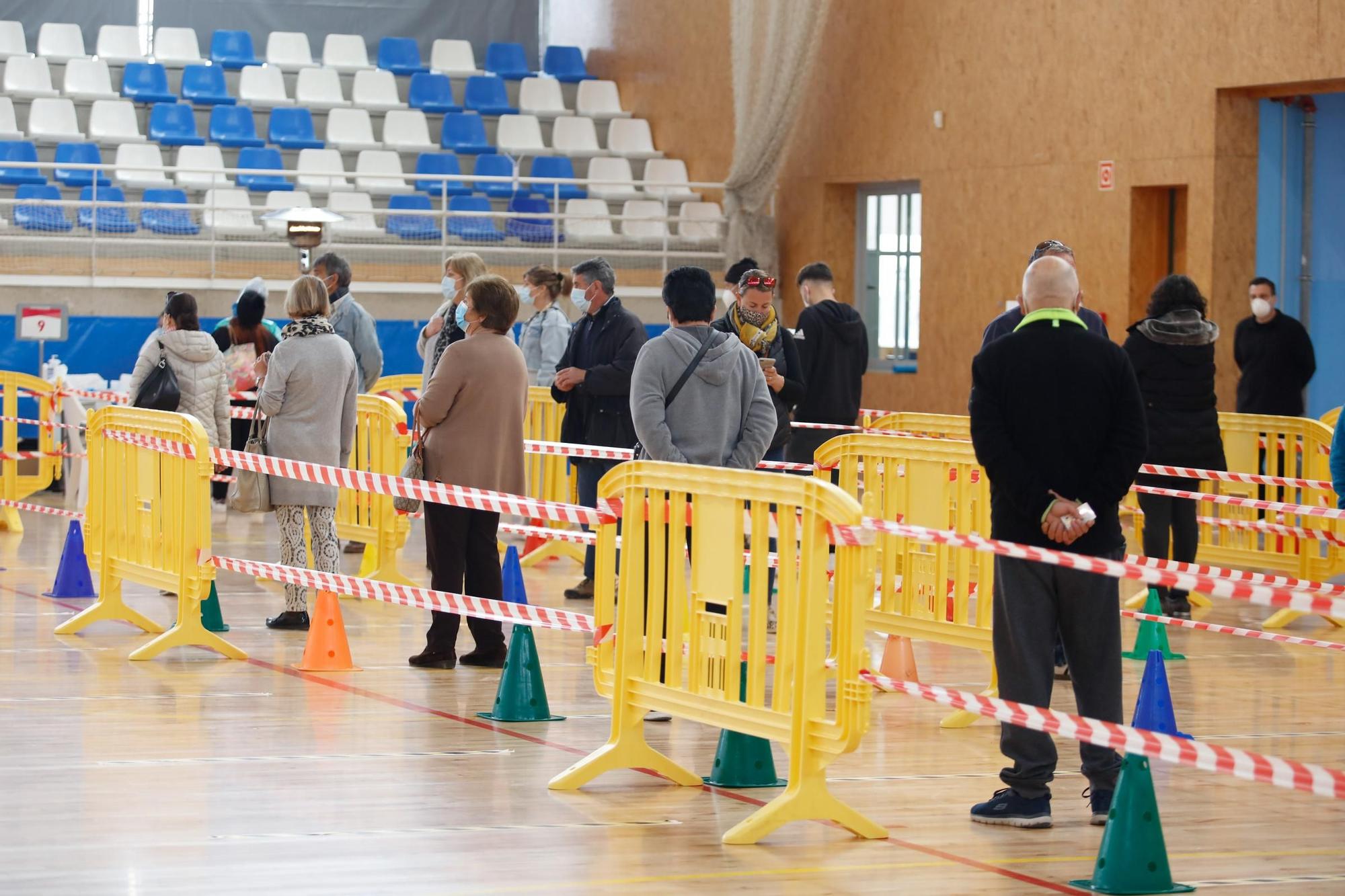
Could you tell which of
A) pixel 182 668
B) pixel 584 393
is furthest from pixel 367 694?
pixel 584 393

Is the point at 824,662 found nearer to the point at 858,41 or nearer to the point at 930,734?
the point at 930,734

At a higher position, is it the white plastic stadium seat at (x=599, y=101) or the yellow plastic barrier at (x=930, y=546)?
the white plastic stadium seat at (x=599, y=101)

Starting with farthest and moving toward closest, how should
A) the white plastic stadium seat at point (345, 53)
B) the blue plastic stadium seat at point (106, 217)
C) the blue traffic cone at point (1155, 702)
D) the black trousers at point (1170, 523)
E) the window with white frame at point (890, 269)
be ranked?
the white plastic stadium seat at point (345, 53)
the window with white frame at point (890, 269)
the blue plastic stadium seat at point (106, 217)
the black trousers at point (1170, 523)
the blue traffic cone at point (1155, 702)

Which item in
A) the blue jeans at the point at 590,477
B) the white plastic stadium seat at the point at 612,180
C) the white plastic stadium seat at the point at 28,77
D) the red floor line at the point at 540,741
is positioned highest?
the white plastic stadium seat at the point at 28,77

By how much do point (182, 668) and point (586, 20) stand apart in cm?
1686

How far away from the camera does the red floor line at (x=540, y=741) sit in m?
5.07

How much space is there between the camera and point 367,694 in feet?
24.7

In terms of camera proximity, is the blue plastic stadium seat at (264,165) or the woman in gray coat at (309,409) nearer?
the woman in gray coat at (309,409)

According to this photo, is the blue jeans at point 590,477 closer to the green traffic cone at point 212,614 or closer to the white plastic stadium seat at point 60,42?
the green traffic cone at point 212,614

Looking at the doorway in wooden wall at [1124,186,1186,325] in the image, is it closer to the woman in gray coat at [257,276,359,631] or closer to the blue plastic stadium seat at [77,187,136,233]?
the woman in gray coat at [257,276,359,631]

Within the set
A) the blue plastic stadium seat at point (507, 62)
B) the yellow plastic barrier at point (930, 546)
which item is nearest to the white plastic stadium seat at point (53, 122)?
the blue plastic stadium seat at point (507, 62)

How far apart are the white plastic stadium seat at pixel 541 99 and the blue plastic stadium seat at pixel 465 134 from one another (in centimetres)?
80

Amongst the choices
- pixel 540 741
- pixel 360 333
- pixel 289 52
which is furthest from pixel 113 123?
pixel 540 741

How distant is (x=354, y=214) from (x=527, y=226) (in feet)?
5.67
